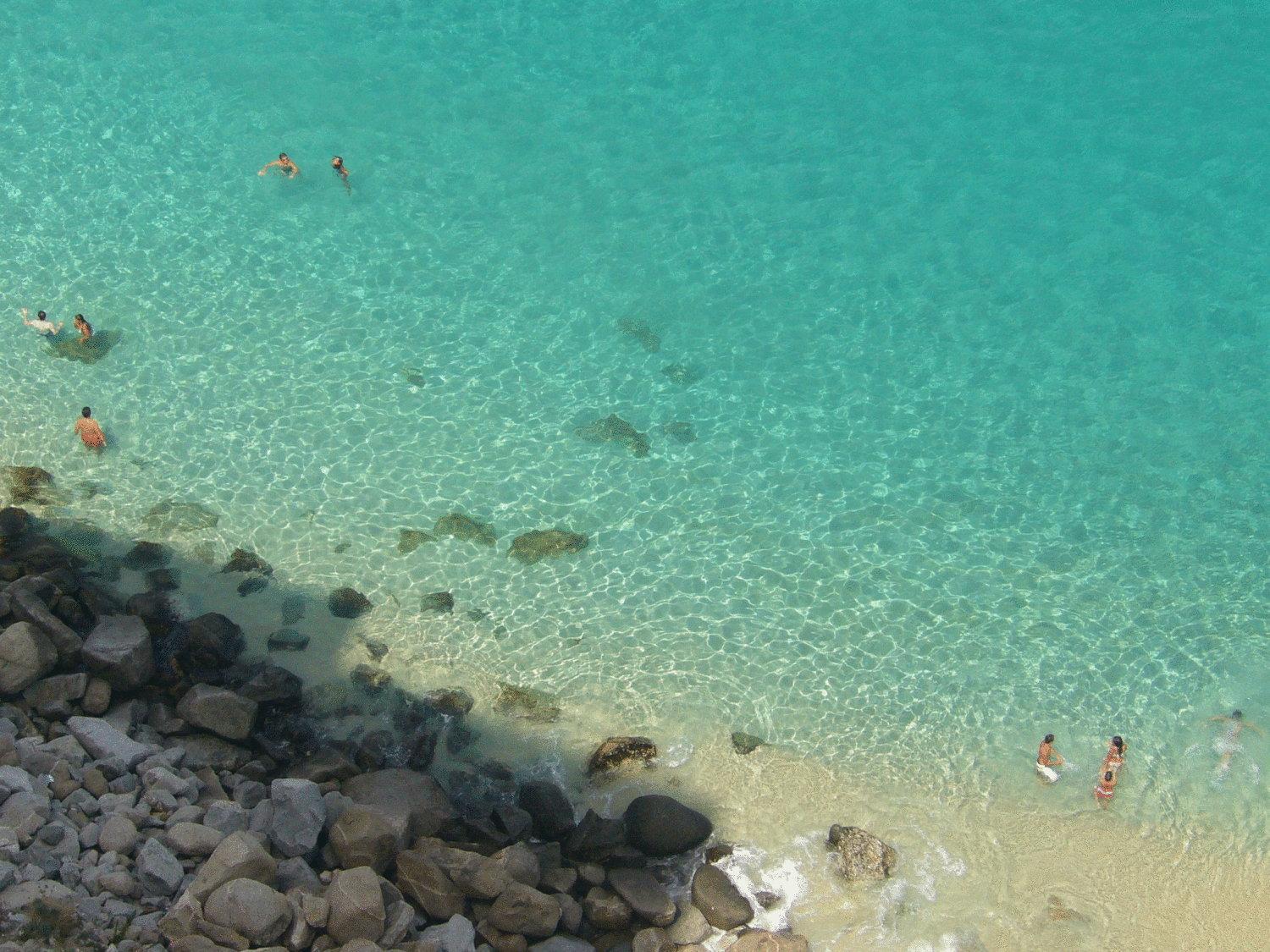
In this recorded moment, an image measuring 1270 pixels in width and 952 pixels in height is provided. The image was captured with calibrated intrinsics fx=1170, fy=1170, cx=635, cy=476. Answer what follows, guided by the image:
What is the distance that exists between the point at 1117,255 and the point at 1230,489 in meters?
6.69

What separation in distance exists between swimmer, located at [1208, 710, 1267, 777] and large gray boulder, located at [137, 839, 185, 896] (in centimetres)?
1558

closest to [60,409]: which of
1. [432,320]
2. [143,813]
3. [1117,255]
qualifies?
[432,320]

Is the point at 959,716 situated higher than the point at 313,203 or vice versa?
the point at 313,203

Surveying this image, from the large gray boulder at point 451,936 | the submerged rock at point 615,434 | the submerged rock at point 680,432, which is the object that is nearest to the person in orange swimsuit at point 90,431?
the submerged rock at point 615,434

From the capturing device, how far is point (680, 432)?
23703 mm

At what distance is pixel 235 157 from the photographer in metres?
28.3

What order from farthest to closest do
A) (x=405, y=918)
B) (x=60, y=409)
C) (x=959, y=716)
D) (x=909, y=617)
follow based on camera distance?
(x=60, y=409), (x=909, y=617), (x=959, y=716), (x=405, y=918)

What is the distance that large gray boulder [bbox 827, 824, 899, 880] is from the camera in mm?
16859

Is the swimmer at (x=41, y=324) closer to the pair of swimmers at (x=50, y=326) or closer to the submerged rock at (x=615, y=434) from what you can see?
the pair of swimmers at (x=50, y=326)

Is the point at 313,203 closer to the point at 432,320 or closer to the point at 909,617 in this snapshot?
the point at 432,320

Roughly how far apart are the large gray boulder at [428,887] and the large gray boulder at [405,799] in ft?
1.52

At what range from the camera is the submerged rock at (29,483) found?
21.4 m

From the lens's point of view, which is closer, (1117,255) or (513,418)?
(513,418)

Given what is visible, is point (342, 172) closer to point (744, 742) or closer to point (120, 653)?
point (120, 653)
